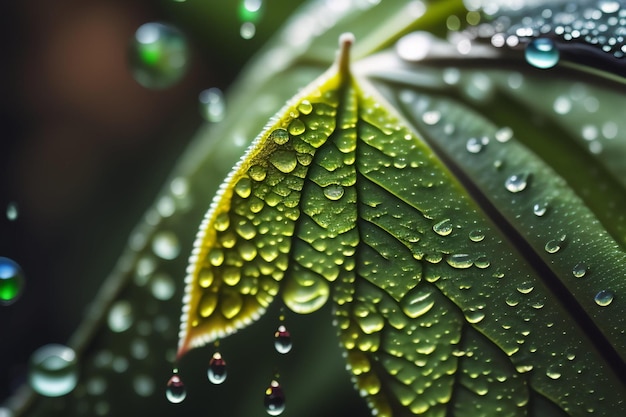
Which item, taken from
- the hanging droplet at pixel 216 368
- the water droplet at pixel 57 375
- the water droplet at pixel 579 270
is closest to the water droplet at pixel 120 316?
the water droplet at pixel 57 375

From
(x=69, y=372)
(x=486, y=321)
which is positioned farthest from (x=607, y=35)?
(x=69, y=372)

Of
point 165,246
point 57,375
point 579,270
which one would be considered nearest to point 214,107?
point 165,246

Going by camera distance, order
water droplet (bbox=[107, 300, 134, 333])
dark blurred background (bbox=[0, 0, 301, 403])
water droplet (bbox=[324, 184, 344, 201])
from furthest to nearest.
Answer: dark blurred background (bbox=[0, 0, 301, 403]) → water droplet (bbox=[107, 300, 134, 333]) → water droplet (bbox=[324, 184, 344, 201])

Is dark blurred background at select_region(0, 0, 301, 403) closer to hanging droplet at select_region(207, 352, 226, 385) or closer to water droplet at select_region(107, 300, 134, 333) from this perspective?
water droplet at select_region(107, 300, 134, 333)

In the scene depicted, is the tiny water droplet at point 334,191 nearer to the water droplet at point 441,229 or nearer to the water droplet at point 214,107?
the water droplet at point 441,229

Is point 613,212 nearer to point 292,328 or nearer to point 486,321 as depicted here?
point 486,321

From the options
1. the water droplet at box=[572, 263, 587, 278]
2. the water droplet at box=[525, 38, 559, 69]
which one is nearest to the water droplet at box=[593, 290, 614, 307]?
the water droplet at box=[572, 263, 587, 278]
